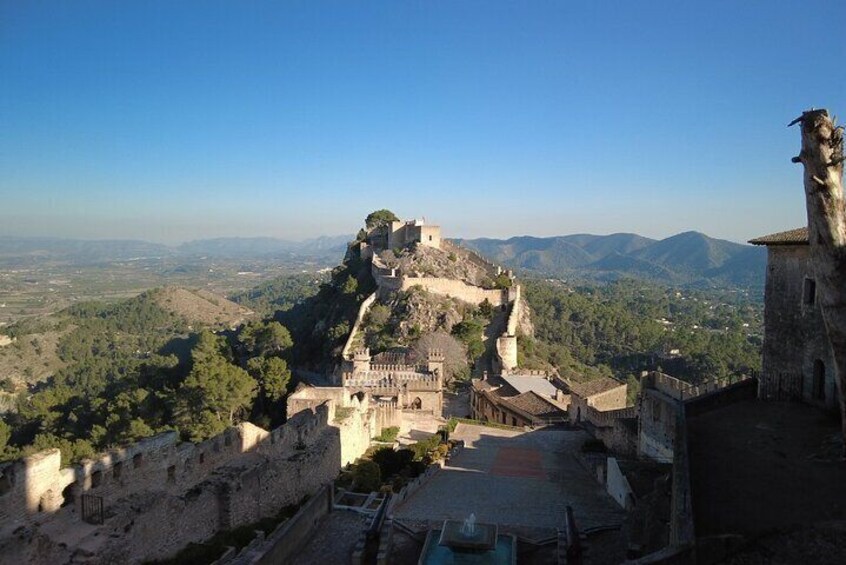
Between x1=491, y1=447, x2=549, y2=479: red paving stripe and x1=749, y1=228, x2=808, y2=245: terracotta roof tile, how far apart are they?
8.30 metres

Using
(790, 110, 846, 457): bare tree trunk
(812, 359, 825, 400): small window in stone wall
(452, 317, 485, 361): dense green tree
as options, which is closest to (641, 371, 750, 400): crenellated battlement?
(812, 359, 825, 400): small window in stone wall

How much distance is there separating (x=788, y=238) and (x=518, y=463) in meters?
9.86

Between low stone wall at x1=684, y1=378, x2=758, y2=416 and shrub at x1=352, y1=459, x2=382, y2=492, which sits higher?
low stone wall at x1=684, y1=378, x2=758, y2=416

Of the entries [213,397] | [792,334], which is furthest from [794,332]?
[213,397]

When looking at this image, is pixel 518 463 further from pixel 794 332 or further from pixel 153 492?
pixel 153 492

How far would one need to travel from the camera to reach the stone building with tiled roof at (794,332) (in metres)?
11.8

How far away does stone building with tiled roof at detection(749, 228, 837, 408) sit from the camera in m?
11.8

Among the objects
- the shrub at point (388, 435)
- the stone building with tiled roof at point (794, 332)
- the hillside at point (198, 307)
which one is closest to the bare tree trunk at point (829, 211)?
the stone building with tiled roof at point (794, 332)

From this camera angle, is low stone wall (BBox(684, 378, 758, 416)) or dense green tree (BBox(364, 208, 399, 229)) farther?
dense green tree (BBox(364, 208, 399, 229))

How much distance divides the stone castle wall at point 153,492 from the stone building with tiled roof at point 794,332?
35.6 ft

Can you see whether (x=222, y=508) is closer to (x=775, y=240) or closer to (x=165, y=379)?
(x=775, y=240)

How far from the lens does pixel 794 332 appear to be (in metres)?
12.5

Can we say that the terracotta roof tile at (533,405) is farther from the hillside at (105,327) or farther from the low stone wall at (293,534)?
the hillside at (105,327)

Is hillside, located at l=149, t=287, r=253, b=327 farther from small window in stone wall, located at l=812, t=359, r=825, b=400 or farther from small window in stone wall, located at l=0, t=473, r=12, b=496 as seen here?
small window in stone wall, located at l=812, t=359, r=825, b=400
